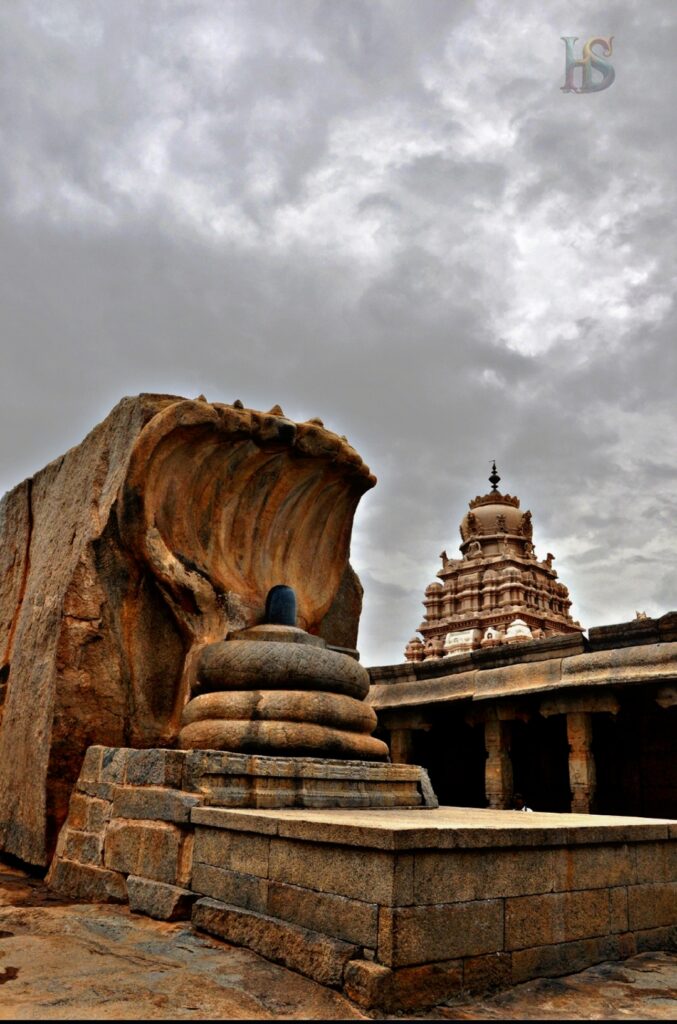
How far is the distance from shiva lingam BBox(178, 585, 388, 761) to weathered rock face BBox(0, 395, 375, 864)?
1.70 ft

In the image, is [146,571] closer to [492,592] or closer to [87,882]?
[87,882]

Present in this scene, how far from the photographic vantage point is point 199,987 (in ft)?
12.2

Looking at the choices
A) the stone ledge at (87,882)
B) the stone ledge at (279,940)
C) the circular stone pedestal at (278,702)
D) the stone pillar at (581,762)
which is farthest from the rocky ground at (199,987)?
the stone pillar at (581,762)

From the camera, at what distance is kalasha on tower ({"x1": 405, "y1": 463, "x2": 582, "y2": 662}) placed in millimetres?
35194

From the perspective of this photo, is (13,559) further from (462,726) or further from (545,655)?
(462,726)

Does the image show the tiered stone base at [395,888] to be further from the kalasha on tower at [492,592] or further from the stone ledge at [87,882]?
the kalasha on tower at [492,592]

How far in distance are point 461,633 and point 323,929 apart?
32723 millimetres

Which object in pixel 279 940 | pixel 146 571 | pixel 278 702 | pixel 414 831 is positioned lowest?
pixel 279 940

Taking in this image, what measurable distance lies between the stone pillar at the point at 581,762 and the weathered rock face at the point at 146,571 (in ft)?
12.9

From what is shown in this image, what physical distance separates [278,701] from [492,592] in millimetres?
30977

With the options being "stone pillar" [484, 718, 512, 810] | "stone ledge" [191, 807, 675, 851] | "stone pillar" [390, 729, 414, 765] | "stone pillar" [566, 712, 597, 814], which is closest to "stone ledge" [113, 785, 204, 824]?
"stone ledge" [191, 807, 675, 851]

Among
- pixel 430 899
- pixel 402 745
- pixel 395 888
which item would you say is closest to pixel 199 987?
pixel 395 888

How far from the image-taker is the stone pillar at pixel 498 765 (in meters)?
11.0

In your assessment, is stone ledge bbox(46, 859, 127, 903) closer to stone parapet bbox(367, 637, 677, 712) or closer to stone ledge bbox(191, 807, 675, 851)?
stone ledge bbox(191, 807, 675, 851)
